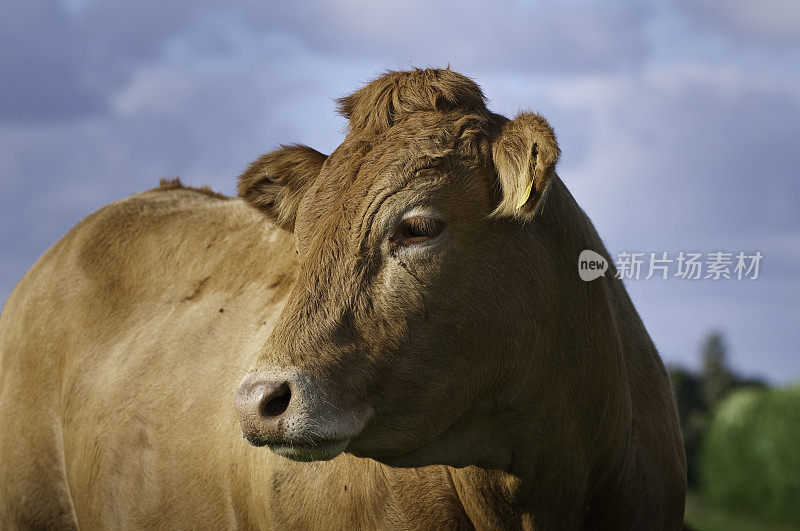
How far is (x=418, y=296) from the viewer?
3846mm

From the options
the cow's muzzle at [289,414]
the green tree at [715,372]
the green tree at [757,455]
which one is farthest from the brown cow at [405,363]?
the green tree at [715,372]

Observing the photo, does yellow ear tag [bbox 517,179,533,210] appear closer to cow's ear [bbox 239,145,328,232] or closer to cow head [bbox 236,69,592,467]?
cow head [bbox 236,69,592,467]

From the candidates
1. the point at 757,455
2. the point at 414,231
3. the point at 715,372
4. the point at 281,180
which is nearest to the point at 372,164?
the point at 414,231

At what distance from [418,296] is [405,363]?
27cm

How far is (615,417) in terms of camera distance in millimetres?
4535

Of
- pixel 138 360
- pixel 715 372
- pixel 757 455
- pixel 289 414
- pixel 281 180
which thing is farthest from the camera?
pixel 715 372

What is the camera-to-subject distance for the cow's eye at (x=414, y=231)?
388cm

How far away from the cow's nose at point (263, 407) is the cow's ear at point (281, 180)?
147 cm

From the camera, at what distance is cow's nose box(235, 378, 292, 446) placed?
11.6 feet

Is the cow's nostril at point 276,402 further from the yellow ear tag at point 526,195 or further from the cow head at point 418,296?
the yellow ear tag at point 526,195

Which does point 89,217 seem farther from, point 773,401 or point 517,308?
point 773,401

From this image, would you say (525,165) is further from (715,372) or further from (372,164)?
(715,372)

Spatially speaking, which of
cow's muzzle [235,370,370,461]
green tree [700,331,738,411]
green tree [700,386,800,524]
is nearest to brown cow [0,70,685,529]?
cow's muzzle [235,370,370,461]

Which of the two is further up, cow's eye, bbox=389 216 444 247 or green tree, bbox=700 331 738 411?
green tree, bbox=700 331 738 411
